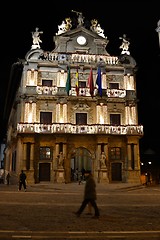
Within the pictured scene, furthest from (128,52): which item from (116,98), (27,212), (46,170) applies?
(27,212)

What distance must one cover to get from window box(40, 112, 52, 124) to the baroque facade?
117 millimetres

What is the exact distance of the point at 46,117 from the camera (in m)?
33.2

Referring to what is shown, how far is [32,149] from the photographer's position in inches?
1247

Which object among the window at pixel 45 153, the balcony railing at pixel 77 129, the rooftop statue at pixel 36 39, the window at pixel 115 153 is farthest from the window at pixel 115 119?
the rooftop statue at pixel 36 39

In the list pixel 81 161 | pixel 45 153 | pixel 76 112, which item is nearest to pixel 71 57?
pixel 76 112

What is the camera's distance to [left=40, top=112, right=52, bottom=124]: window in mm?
33031

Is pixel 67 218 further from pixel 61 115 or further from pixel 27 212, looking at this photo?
pixel 61 115

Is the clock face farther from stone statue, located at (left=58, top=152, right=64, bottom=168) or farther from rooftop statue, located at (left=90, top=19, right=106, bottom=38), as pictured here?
stone statue, located at (left=58, top=152, right=64, bottom=168)

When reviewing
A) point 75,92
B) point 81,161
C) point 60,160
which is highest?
point 75,92

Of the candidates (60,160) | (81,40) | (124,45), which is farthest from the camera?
(124,45)

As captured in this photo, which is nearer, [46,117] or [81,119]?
[46,117]

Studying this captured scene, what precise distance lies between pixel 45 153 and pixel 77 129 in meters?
4.65

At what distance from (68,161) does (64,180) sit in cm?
247

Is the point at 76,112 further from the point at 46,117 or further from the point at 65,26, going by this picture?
the point at 65,26
